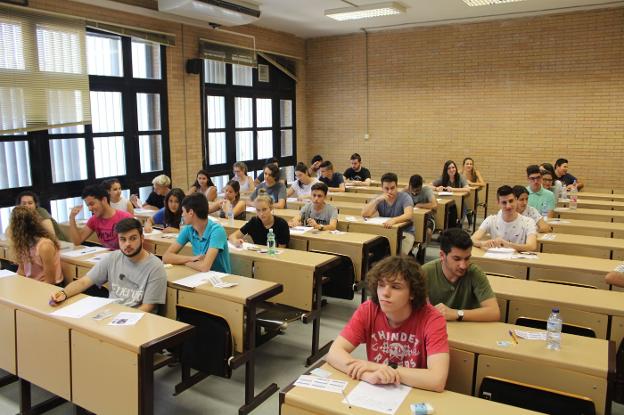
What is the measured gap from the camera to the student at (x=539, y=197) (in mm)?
5914

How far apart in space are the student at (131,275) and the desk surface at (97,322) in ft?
0.64

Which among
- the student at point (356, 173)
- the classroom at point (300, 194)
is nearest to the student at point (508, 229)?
the classroom at point (300, 194)

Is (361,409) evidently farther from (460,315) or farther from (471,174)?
(471,174)

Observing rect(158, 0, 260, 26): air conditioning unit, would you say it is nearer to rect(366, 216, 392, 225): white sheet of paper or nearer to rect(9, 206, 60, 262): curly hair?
rect(366, 216, 392, 225): white sheet of paper

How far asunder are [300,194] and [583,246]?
4.06 metres

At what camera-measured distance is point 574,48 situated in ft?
29.6

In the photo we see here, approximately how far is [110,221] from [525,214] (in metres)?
4.04

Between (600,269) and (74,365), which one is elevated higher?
(600,269)

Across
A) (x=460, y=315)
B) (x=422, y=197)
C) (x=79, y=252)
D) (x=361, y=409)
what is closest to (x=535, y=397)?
(x=460, y=315)

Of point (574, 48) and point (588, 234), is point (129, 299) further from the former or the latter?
point (574, 48)

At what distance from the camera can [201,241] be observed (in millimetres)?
4031

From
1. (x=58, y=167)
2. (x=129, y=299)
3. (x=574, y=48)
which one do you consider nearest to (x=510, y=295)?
(x=129, y=299)

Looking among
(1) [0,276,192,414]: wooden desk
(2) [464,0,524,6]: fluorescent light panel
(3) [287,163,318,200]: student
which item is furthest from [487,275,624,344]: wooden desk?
(2) [464,0,524,6]: fluorescent light panel

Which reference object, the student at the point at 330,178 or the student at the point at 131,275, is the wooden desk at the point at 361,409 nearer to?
the student at the point at 131,275
